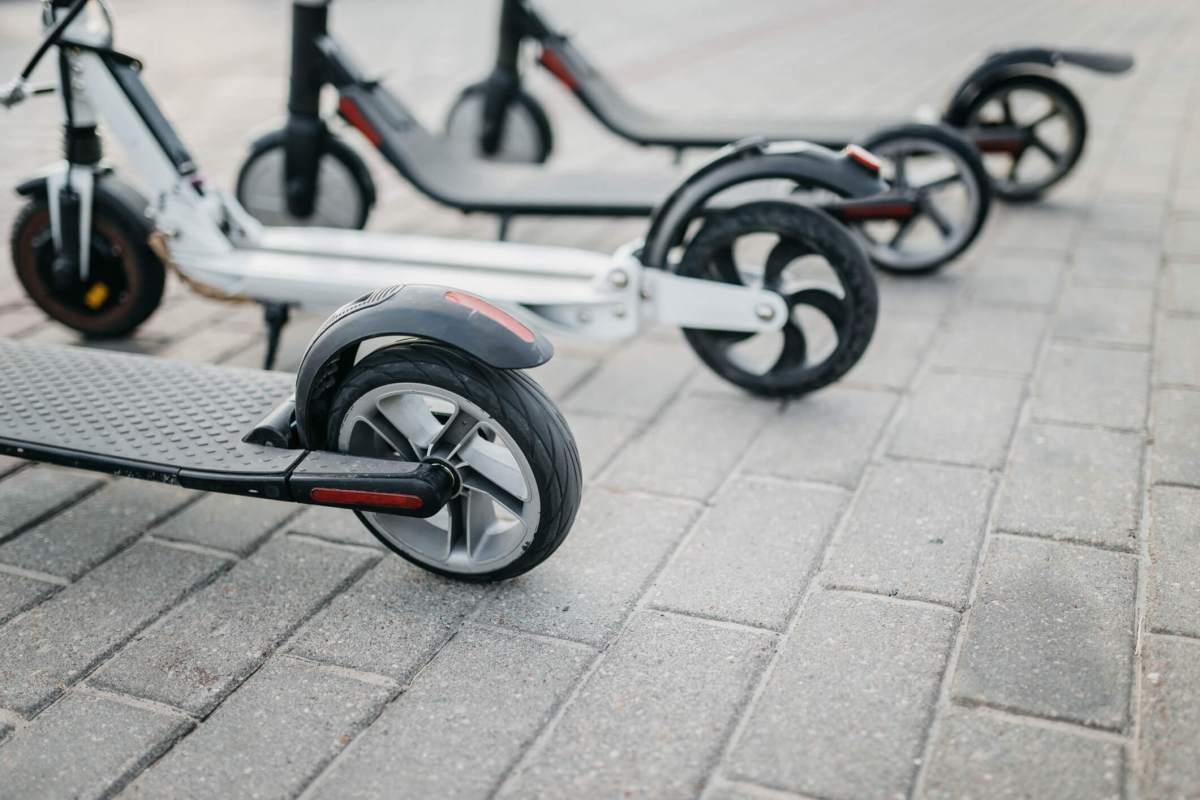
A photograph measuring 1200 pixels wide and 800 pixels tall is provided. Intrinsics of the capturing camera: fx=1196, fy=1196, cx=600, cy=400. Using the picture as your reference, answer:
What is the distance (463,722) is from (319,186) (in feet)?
Answer: 9.13

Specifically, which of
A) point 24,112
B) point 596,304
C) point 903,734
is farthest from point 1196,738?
point 24,112

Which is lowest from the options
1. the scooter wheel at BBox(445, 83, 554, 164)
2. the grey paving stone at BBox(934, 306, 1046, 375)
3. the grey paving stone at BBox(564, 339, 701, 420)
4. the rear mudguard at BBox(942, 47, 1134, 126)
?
the grey paving stone at BBox(564, 339, 701, 420)

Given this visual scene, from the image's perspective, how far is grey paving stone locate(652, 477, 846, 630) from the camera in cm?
248

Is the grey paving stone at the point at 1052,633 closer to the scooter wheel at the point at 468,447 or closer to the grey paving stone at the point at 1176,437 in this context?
the grey paving stone at the point at 1176,437

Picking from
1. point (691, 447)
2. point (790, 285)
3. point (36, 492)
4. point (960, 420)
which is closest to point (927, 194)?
point (790, 285)

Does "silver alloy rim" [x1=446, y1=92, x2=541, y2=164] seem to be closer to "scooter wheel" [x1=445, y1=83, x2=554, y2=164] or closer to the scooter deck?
"scooter wheel" [x1=445, y1=83, x2=554, y2=164]

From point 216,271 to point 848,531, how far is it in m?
2.11

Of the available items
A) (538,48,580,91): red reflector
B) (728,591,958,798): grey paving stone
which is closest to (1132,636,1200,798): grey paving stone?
(728,591,958,798): grey paving stone

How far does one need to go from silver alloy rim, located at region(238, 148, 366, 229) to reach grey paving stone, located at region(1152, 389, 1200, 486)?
9.26 ft

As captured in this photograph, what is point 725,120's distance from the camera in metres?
5.17

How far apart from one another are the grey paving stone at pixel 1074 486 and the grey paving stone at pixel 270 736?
1512mm

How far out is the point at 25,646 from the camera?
2.39 meters

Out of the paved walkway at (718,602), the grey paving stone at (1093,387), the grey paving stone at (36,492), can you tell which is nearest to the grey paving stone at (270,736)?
the paved walkway at (718,602)

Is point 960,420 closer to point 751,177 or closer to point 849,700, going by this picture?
point 751,177
